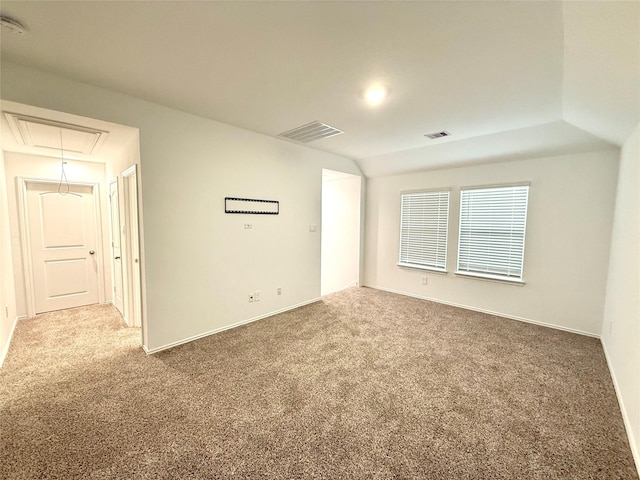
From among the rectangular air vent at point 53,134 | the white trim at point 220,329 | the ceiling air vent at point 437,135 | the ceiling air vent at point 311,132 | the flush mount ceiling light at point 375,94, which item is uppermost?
the ceiling air vent at point 311,132

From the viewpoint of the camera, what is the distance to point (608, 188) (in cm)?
316

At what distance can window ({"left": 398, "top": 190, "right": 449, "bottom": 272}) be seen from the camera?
4621 millimetres

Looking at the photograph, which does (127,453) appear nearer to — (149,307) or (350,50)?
(149,307)

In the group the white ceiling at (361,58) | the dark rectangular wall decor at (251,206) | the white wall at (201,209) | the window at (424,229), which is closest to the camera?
the white ceiling at (361,58)

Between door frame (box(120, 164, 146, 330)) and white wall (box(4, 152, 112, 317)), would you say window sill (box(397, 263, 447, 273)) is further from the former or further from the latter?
white wall (box(4, 152, 112, 317))

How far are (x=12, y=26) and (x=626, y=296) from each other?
15.8ft

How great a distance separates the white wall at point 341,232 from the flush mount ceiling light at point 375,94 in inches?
110

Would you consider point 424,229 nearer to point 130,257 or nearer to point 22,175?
point 130,257

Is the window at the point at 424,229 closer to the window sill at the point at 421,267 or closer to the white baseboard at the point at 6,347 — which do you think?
the window sill at the point at 421,267

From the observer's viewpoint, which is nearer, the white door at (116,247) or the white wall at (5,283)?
the white wall at (5,283)

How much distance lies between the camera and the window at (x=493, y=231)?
3838 mm

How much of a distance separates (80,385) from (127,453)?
1103 millimetres

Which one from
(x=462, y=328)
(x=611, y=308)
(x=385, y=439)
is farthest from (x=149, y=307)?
(x=611, y=308)

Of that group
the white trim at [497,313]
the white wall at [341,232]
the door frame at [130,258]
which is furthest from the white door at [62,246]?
the white trim at [497,313]
